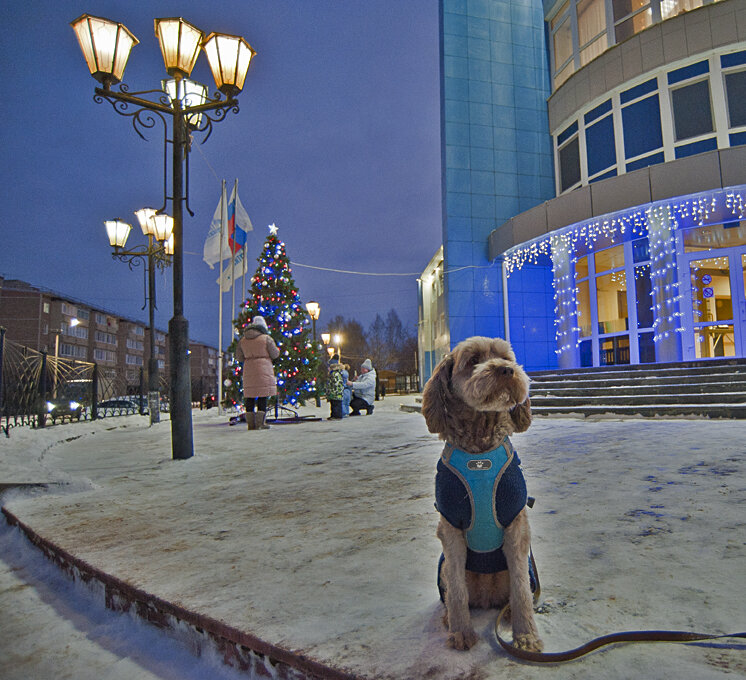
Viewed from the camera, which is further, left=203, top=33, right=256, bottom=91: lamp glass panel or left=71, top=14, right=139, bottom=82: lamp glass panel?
left=203, top=33, right=256, bottom=91: lamp glass panel

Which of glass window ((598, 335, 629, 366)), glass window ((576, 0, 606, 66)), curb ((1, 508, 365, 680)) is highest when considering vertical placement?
glass window ((576, 0, 606, 66))

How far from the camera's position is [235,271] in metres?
15.8

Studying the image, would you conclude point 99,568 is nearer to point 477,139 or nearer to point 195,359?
point 477,139

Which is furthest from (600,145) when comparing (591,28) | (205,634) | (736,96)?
(205,634)

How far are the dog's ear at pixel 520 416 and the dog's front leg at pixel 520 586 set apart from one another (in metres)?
0.31

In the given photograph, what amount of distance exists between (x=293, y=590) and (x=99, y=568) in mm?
1056

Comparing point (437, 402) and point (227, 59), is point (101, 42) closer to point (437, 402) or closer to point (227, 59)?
point (227, 59)

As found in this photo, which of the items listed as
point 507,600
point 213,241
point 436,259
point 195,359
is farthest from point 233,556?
point 195,359

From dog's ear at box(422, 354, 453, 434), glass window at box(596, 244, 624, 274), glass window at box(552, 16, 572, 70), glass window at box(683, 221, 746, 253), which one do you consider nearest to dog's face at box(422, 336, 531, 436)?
dog's ear at box(422, 354, 453, 434)

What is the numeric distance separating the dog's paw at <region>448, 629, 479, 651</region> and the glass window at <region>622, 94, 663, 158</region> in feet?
52.5

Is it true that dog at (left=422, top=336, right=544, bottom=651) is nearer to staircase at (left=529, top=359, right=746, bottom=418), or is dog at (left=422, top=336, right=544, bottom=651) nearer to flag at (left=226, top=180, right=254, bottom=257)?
staircase at (left=529, top=359, right=746, bottom=418)

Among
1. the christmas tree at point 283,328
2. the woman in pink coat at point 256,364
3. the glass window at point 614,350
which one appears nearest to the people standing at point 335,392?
the christmas tree at point 283,328

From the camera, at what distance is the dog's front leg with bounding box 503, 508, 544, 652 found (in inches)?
60.7

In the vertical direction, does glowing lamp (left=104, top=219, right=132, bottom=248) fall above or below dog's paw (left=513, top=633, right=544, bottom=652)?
above
